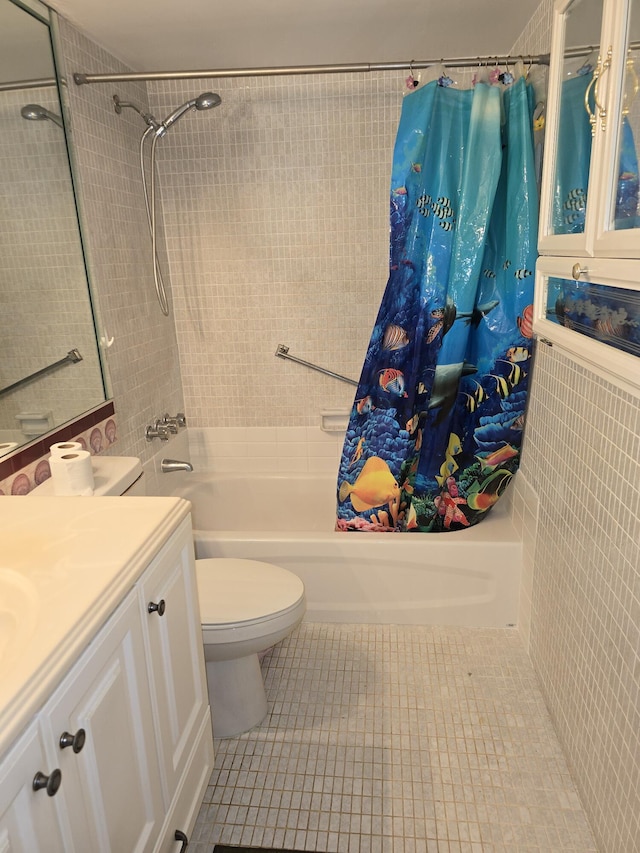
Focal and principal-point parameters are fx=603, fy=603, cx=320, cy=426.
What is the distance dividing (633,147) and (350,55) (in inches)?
61.5

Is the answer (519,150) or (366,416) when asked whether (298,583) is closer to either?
(366,416)

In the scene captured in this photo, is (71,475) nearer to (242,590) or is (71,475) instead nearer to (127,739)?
(242,590)

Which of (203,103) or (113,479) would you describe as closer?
(113,479)

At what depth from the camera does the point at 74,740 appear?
0.89 m

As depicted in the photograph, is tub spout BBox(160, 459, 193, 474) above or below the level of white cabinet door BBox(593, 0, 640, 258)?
below

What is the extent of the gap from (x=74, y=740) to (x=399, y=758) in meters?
1.14

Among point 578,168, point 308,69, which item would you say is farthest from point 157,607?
point 308,69

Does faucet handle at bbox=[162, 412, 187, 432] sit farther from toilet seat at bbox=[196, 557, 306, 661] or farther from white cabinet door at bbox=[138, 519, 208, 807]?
white cabinet door at bbox=[138, 519, 208, 807]

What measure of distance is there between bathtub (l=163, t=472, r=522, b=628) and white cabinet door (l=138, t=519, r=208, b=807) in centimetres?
82

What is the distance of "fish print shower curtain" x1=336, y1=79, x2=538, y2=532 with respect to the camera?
204cm

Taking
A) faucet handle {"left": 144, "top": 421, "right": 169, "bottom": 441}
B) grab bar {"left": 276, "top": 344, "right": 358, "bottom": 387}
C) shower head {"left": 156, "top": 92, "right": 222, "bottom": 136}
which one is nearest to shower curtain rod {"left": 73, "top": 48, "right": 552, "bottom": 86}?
shower head {"left": 156, "top": 92, "right": 222, "bottom": 136}

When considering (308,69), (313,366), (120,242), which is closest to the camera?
(308,69)

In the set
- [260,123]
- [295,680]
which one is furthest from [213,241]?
[295,680]

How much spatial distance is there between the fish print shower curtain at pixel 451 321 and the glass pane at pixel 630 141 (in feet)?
2.37
